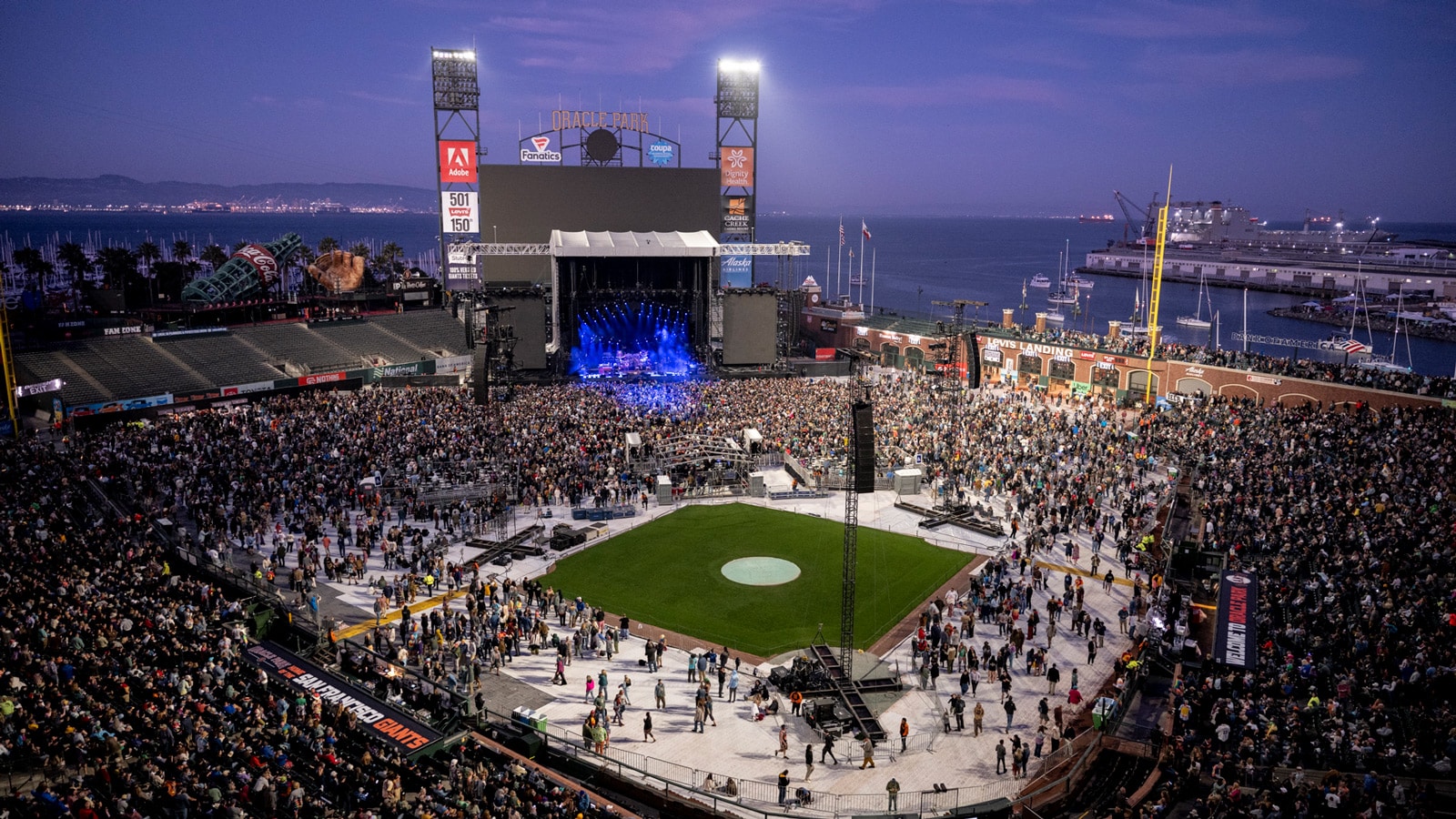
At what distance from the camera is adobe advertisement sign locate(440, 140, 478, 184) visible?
64.6 metres

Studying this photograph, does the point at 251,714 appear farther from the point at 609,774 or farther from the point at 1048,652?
the point at 1048,652

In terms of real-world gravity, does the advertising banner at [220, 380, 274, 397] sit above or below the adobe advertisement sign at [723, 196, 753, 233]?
below

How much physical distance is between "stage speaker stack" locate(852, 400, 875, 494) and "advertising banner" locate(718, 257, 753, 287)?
42.6 meters

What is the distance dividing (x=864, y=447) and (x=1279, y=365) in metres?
37.4

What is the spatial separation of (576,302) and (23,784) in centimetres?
4342

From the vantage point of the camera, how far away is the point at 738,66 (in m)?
65.8

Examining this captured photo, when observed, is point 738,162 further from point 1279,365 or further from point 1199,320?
point 1199,320

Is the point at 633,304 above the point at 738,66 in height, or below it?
below

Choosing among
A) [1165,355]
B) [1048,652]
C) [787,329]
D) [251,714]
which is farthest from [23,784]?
[1165,355]

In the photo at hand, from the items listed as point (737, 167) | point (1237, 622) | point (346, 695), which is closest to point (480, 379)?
point (346, 695)

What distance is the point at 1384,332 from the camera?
3957 inches

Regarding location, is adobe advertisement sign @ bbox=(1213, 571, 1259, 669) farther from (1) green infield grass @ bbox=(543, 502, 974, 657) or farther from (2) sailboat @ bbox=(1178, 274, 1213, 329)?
(2) sailboat @ bbox=(1178, 274, 1213, 329)

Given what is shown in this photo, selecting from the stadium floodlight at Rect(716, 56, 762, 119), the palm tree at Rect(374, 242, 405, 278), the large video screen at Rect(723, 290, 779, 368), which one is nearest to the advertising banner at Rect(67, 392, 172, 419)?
the large video screen at Rect(723, 290, 779, 368)

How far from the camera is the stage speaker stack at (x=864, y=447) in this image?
23.8 m
